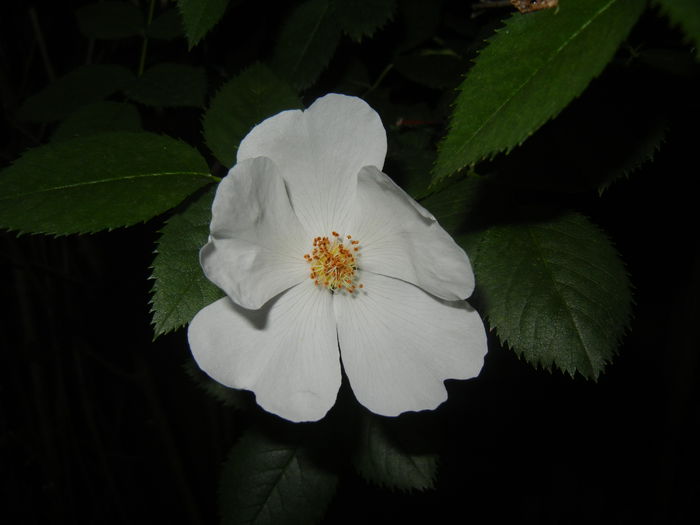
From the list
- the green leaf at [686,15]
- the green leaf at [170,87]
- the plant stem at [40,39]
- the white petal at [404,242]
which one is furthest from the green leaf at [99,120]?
the green leaf at [686,15]

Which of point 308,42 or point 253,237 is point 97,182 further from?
point 308,42

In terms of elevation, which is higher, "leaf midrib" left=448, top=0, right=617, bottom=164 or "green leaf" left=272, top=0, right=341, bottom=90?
"leaf midrib" left=448, top=0, right=617, bottom=164

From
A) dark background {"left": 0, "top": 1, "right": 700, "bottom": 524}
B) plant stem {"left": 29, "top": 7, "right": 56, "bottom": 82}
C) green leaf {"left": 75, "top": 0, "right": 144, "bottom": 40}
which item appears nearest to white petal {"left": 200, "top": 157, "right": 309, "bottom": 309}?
dark background {"left": 0, "top": 1, "right": 700, "bottom": 524}

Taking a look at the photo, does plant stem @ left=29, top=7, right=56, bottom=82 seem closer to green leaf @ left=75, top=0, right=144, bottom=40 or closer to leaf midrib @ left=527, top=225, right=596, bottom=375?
green leaf @ left=75, top=0, right=144, bottom=40

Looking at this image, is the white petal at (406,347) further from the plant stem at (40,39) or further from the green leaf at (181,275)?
the plant stem at (40,39)

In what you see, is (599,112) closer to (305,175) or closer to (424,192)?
(424,192)

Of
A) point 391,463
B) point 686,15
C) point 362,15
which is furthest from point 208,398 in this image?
point 686,15

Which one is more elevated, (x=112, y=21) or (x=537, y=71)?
(x=537, y=71)
